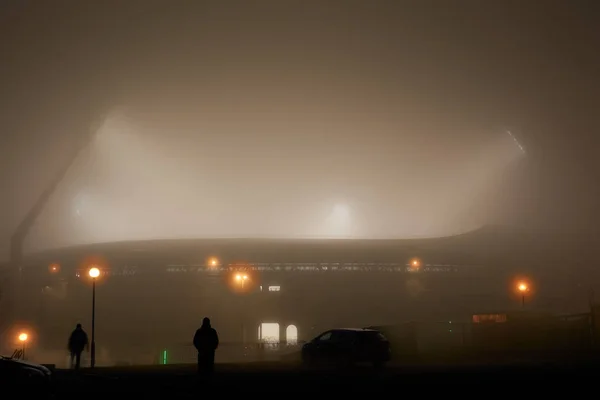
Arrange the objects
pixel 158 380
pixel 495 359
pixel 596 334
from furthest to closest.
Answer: pixel 596 334 → pixel 495 359 → pixel 158 380

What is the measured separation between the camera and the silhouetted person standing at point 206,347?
112ft

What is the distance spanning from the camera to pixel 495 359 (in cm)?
5016

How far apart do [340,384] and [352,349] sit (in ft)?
46.2

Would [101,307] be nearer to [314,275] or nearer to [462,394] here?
[314,275]

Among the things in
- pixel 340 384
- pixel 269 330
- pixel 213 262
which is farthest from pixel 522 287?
pixel 269 330

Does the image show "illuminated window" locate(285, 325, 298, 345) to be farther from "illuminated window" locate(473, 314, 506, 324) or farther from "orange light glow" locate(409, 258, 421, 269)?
"illuminated window" locate(473, 314, 506, 324)

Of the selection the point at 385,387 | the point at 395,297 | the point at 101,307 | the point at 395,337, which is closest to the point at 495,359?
the point at 395,337

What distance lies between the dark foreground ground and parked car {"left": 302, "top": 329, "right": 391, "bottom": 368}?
24.7 ft

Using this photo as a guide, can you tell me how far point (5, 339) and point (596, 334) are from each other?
3312 inches

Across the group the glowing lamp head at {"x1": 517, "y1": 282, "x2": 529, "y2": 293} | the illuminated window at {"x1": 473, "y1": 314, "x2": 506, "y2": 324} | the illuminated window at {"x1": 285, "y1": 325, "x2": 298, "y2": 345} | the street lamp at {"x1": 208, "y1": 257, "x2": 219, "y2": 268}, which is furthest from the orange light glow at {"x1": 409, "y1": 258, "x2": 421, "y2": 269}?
the illuminated window at {"x1": 473, "y1": 314, "x2": 506, "y2": 324}

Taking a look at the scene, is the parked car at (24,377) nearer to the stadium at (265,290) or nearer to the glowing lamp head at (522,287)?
the glowing lamp head at (522,287)

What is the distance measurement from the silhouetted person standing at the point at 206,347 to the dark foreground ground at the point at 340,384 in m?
0.57

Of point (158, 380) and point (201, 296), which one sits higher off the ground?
point (201, 296)

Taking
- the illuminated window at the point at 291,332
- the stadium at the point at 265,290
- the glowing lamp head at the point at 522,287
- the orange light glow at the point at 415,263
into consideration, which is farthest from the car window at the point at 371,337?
the illuminated window at the point at 291,332
